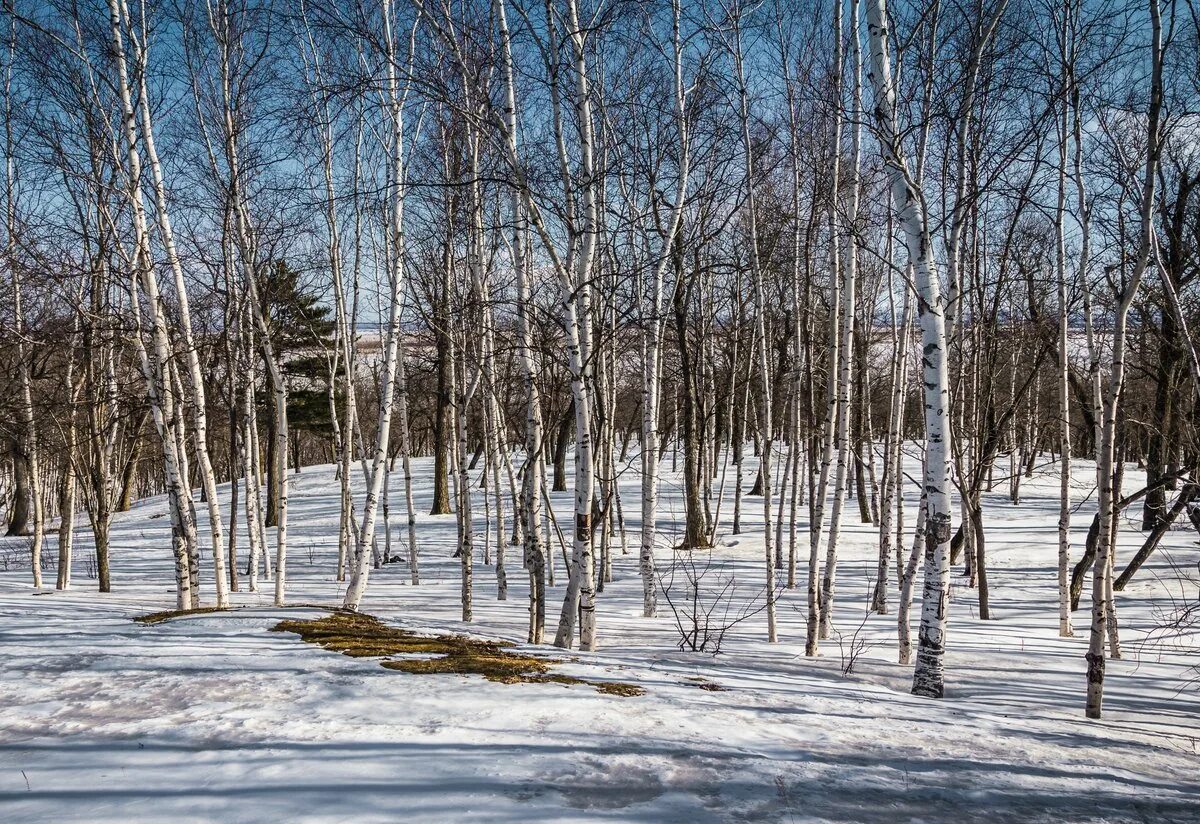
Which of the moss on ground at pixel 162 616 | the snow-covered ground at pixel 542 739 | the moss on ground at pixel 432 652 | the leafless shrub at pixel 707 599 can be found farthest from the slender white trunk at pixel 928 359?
the moss on ground at pixel 162 616

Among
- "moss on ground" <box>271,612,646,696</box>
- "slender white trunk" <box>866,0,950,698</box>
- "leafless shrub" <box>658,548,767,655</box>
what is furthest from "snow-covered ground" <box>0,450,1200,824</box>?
"leafless shrub" <box>658,548,767,655</box>

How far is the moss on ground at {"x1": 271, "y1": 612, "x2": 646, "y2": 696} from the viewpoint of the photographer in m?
4.83

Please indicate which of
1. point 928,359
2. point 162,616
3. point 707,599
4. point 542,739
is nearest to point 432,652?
point 542,739

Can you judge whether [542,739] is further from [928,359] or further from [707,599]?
[707,599]

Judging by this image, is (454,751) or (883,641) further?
(883,641)

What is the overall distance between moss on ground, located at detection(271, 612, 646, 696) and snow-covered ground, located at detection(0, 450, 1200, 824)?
17 cm

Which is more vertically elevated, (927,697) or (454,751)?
(454,751)

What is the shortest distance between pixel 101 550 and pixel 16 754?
11.5 meters

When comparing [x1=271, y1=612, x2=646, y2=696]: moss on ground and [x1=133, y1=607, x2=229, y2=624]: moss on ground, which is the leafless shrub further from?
[x1=133, y1=607, x2=229, y2=624]: moss on ground

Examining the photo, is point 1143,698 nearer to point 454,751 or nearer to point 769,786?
point 769,786

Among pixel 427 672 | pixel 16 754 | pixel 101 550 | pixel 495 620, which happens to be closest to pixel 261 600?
pixel 101 550

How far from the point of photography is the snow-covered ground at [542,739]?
2.99 meters

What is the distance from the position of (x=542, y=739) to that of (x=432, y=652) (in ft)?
6.78

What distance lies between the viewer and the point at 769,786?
3230 millimetres
